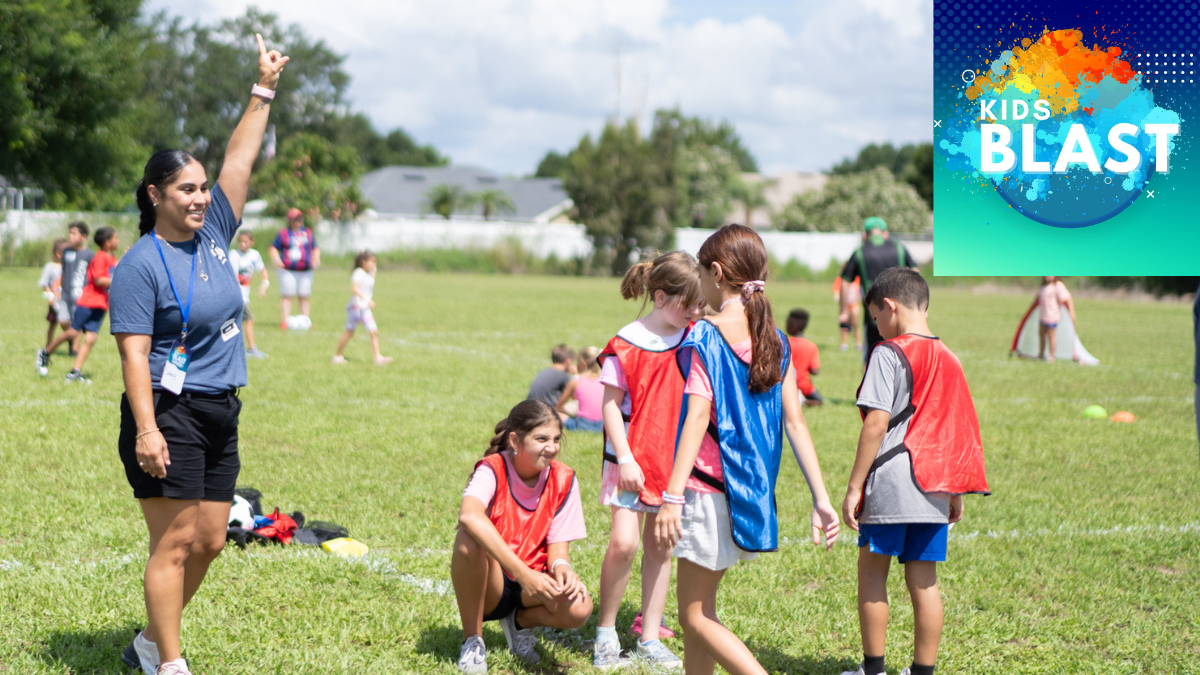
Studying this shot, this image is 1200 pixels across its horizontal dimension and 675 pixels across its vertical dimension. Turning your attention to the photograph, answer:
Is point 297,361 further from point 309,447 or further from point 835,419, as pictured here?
point 835,419

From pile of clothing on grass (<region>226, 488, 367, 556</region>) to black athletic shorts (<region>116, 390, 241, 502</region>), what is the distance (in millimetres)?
1835

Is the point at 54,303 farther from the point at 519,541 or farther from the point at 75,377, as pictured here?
the point at 519,541

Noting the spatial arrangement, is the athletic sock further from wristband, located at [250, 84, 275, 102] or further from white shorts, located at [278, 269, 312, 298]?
white shorts, located at [278, 269, 312, 298]

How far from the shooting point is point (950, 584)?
5379 mm

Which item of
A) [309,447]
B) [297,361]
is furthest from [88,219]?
[309,447]

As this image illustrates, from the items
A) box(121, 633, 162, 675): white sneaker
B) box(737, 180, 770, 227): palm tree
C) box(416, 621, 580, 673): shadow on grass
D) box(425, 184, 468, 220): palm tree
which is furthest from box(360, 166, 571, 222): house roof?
box(121, 633, 162, 675): white sneaker

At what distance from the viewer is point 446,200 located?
62688mm

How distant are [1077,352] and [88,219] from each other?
112ft

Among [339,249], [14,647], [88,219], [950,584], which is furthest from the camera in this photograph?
[339,249]

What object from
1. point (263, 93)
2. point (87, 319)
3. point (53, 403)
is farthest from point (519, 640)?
point (87, 319)

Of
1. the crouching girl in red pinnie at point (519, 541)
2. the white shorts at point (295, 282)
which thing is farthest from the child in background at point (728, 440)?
the white shorts at point (295, 282)

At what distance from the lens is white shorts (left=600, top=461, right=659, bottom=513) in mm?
3934

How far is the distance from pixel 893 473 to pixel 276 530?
3.49 m

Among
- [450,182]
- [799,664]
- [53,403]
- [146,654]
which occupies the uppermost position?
[450,182]
